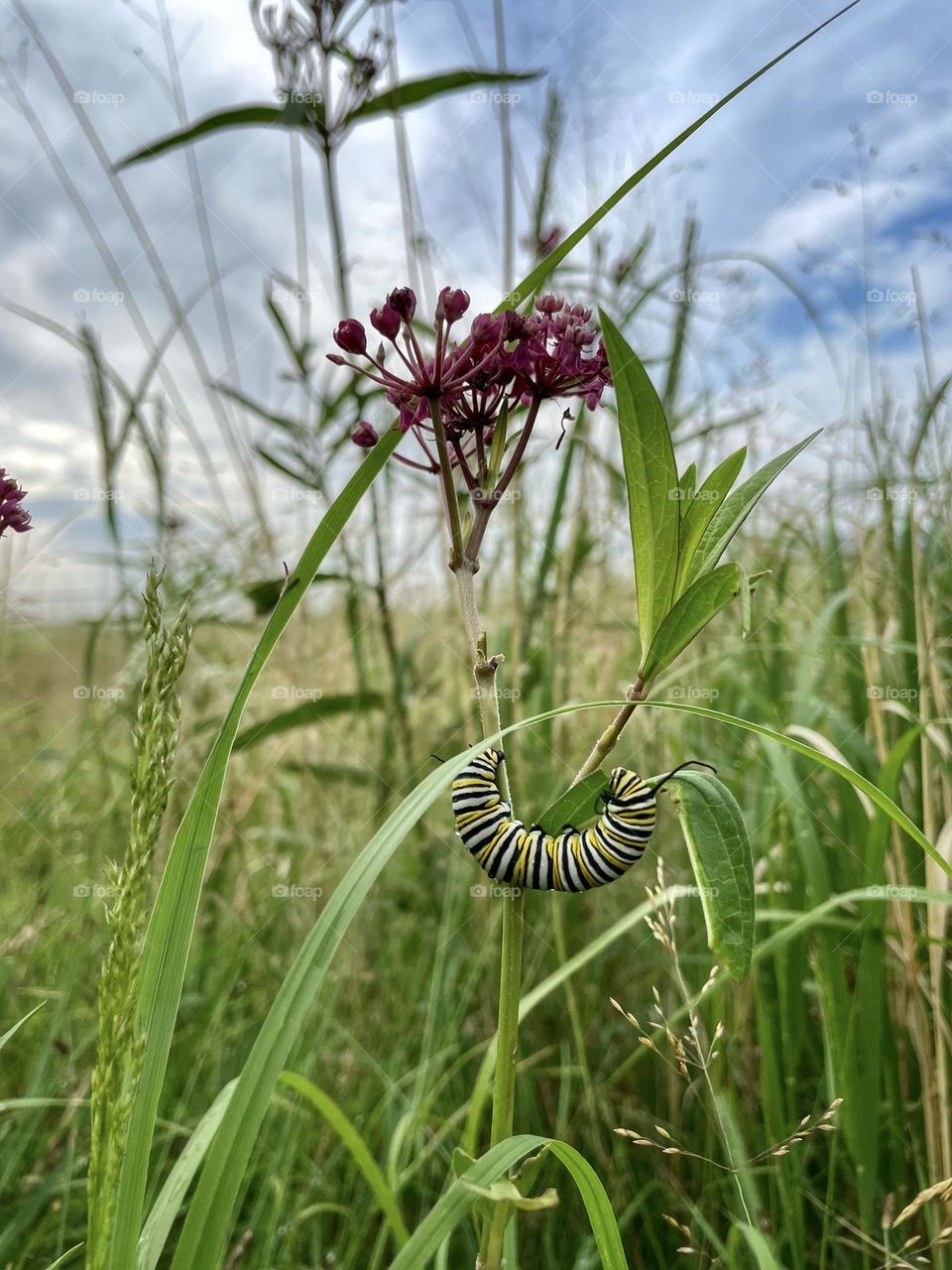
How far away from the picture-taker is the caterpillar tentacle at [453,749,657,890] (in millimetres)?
1032

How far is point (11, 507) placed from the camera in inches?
46.3

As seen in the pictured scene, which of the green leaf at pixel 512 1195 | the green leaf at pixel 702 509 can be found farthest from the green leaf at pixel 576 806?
the green leaf at pixel 512 1195

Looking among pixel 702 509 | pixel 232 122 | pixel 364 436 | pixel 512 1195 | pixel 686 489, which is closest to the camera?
pixel 512 1195

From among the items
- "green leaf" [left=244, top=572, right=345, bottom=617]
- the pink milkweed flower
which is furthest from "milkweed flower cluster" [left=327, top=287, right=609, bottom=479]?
"green leaf" [left=244, top=572, right=345, bottom=617]

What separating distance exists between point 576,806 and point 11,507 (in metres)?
0.82

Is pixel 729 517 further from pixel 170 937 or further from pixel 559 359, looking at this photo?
pixel 170 937

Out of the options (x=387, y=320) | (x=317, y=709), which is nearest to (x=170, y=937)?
Answer: (x=387, y=320)

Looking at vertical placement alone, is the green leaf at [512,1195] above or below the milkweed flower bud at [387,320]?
below

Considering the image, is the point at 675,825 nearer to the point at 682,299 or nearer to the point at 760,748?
the point at 760,748

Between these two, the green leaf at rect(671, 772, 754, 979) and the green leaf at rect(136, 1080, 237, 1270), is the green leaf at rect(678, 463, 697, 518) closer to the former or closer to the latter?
the green leaf at rect(671, 772, 754, 979)

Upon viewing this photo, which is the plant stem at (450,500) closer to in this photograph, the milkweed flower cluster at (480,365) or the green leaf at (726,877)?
the milkweed flower cluster at (480,365)

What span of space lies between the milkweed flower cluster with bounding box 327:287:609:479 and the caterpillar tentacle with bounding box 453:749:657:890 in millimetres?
391

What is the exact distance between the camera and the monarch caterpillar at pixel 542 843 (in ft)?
3.39

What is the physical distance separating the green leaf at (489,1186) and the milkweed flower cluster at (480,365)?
783mm
